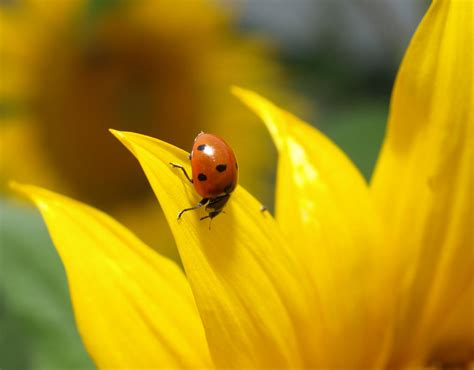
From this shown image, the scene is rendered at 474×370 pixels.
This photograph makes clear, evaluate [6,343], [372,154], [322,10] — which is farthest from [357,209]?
[322,10]

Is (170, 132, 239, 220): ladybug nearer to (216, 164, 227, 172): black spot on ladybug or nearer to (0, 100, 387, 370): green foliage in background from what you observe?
(216, 164, 227, 172): black spot on ladybug

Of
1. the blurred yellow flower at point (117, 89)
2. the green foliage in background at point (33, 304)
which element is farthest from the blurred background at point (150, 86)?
the green foliage in background at point (33, 304)

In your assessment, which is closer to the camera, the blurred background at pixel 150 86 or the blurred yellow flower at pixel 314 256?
the blurred yellow flower at pixel 314 256

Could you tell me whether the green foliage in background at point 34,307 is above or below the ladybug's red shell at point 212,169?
below

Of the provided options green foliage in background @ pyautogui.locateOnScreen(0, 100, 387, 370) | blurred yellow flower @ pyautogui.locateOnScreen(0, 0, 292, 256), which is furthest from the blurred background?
green foliage in background @ pyautogui.locateOnScreen(0, 100, 387, 370)

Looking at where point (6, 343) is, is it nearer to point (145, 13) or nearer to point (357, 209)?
point (357, 209)

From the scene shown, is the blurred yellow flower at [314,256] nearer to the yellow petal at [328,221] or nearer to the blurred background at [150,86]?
the yellow petal at [328,221]

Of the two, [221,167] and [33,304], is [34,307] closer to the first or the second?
[33,304]
